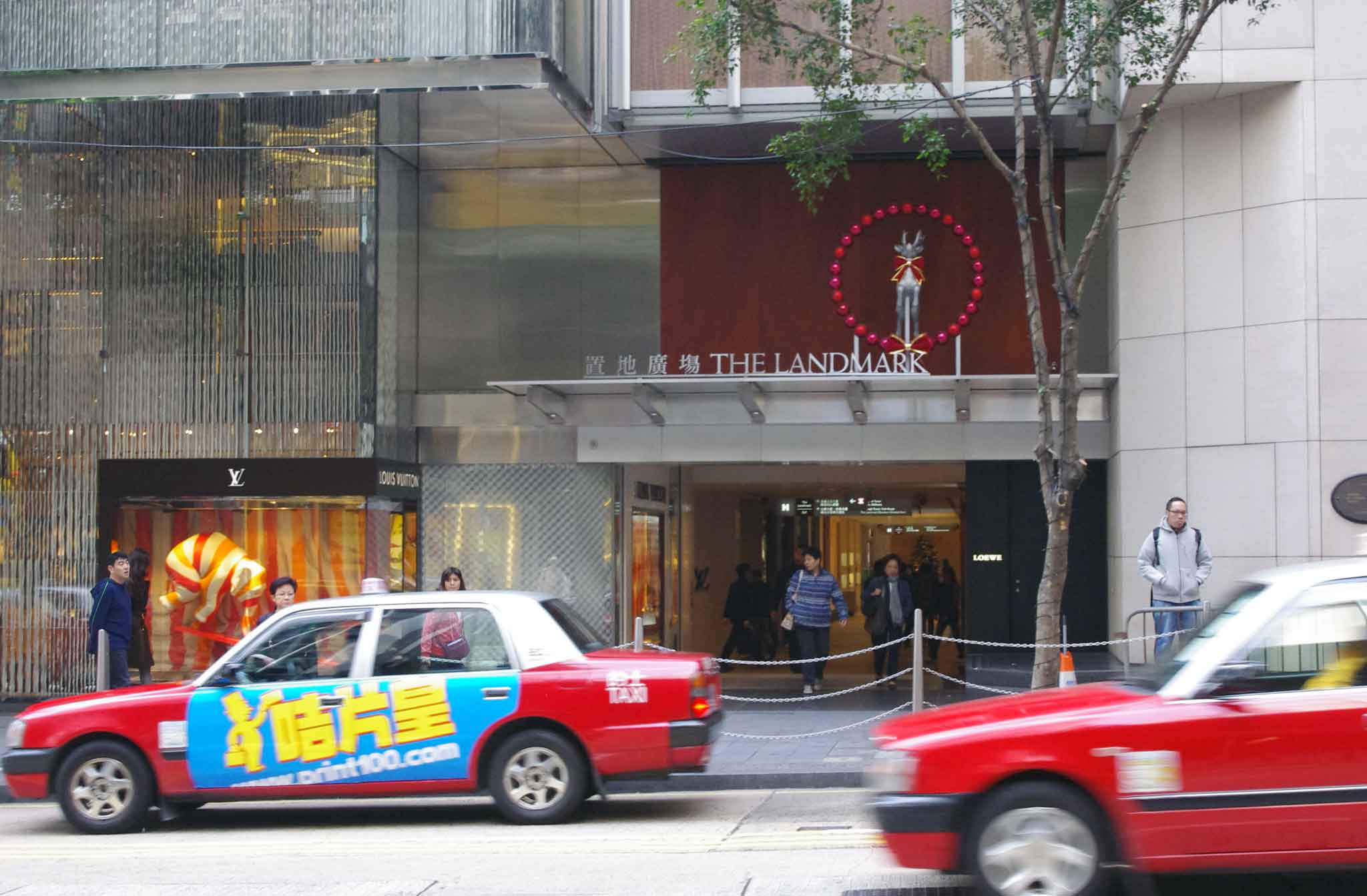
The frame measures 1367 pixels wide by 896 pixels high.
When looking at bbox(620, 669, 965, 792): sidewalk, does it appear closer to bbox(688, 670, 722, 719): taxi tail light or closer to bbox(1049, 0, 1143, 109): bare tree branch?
bbox(688, 670, 722, 719): taxi tail light

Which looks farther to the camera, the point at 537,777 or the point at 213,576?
the point at 213,576

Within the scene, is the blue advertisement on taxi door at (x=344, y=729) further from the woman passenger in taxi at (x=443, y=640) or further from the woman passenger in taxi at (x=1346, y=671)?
the woman passenger in taxi at (x=1346, y=671)

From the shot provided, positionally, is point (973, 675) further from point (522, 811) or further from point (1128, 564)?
point (522, 811)

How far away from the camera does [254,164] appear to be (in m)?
18.2

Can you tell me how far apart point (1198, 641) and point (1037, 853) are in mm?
1193

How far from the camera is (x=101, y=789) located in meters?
10.1

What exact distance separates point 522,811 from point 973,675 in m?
9.03

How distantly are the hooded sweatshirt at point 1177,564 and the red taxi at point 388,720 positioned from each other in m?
5.50

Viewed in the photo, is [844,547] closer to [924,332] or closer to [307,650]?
[924,332]

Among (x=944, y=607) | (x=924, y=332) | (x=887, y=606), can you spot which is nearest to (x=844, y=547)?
(x=944, y=607)

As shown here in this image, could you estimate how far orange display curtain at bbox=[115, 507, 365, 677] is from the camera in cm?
1888

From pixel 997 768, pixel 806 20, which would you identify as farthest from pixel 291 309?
pixel 997 768

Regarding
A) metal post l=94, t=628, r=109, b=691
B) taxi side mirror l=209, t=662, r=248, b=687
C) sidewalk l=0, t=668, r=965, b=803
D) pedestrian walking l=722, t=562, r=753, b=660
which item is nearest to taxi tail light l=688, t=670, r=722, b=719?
sidewalk l=0, t=668, r=965, b=803

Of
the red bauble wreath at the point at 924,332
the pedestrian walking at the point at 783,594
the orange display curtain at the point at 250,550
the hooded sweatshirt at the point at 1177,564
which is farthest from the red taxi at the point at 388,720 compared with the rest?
the pedestrian walking at the point at 783,594
